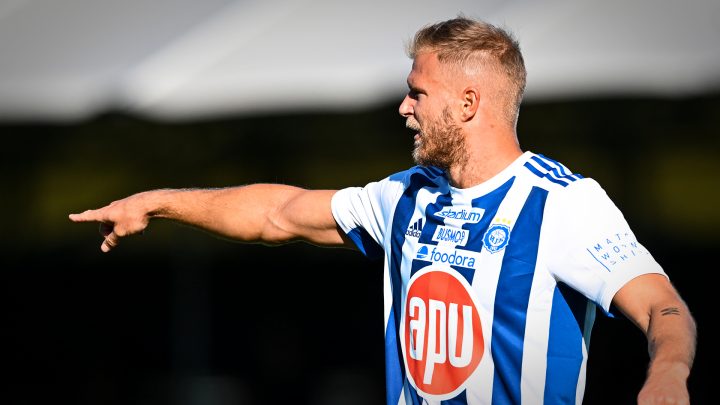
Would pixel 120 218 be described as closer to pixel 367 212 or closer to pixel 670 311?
pixel 367 212

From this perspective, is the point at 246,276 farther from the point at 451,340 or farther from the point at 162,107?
the point at 451,340

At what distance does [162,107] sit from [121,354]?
10.6 ft

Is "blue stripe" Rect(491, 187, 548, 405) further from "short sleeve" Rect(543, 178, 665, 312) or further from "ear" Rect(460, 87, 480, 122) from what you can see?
"ear" Rect(460, 87, 480, 122)

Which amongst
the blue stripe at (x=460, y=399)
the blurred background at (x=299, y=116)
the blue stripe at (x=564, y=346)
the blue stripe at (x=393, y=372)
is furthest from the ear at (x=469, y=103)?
the blurred background at (x=299, y=116)

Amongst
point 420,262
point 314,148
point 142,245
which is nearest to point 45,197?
point 142,245

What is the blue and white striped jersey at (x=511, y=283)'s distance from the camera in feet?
8.62

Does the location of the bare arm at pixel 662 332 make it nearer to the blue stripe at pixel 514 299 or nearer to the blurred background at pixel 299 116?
the blue stripe at pixel 514 299

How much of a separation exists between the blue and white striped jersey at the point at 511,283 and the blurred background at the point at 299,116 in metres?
1.99

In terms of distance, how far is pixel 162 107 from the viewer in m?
5.45

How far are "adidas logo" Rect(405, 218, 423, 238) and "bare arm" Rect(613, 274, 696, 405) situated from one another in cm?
70

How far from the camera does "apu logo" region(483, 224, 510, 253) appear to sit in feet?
9.05

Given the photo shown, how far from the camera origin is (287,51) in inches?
209

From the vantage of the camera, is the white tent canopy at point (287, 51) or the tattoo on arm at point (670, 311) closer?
the tattoo on arm at point (670, 311)

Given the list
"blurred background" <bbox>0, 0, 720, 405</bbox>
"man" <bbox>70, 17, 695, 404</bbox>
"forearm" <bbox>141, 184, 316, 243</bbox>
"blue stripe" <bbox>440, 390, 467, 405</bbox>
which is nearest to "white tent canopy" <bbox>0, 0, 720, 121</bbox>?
"blurred background" <bbox>0, 0, 720, 405</bbox>
